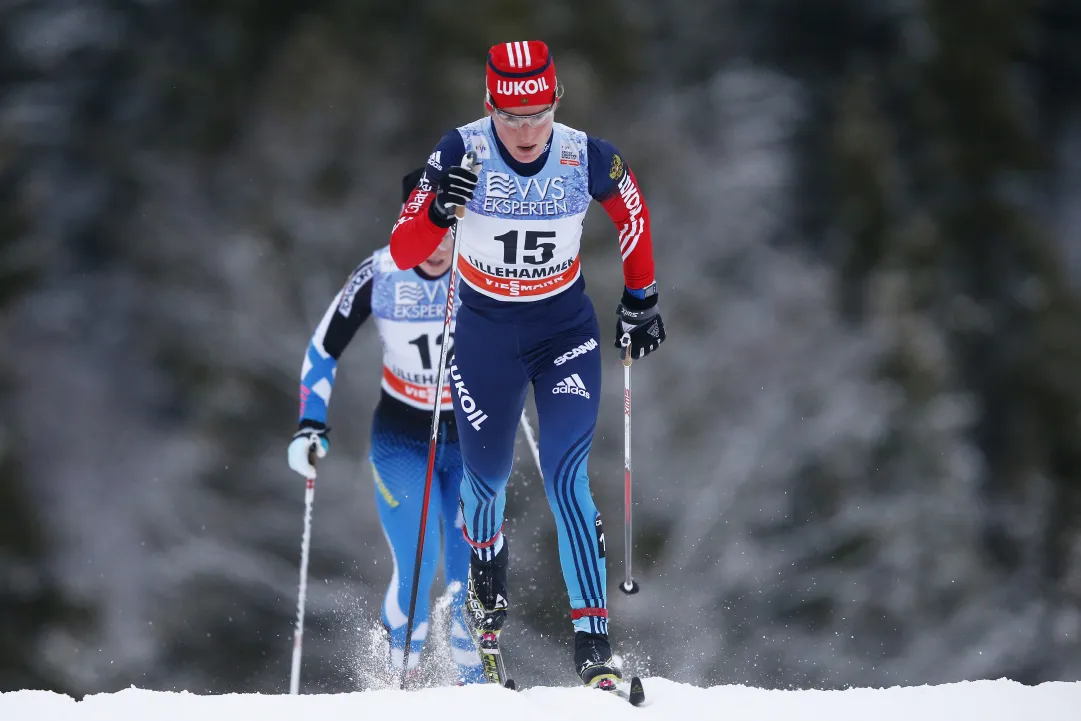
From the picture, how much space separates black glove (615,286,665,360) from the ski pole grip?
29.6 inches

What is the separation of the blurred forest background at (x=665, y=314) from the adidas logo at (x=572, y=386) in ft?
42.3

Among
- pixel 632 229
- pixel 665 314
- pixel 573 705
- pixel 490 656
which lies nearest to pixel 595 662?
pixel 573 705

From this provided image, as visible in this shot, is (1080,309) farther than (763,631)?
Yes

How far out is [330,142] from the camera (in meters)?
23.0

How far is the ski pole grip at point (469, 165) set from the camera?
4.77 meters

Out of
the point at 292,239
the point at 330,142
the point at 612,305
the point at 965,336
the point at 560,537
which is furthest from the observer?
the point at 965,336

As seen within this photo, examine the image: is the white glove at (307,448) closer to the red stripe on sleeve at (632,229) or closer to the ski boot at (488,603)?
the ski boot at (488,603)

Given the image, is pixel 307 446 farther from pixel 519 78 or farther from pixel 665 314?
pixel 665 314

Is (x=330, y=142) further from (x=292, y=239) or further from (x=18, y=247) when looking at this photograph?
(x=18, y=247)

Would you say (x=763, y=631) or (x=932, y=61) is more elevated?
(x=932, y=61)

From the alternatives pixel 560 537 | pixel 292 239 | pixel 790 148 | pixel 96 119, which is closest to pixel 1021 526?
pixel 790 148

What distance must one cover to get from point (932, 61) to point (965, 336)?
219 inches

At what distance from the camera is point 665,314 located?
20766mm

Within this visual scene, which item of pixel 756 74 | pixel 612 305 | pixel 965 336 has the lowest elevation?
pixel 612 305
